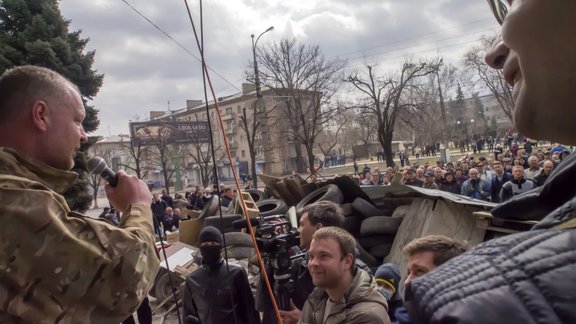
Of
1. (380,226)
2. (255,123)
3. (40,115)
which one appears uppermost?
(255,123)

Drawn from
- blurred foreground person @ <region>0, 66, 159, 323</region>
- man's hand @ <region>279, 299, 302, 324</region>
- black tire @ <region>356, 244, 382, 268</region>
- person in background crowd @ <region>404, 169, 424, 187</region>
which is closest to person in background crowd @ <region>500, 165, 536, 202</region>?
black tire @ <region>356, 244, 382, 268</region>

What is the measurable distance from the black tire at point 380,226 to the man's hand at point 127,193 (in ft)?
22.4

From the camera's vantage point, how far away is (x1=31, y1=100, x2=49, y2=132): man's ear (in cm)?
164

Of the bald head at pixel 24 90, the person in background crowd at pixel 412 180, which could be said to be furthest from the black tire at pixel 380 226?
the bald head at pixel 24 90

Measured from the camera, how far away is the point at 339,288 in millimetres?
2984

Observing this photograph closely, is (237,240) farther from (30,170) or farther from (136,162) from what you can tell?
(30,170)

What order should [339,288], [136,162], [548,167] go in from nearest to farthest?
1. [339,288]
2. [136,162]
3. [548,167]

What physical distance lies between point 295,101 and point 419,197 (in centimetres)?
2574

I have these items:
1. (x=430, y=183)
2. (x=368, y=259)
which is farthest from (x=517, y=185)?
(x=368, y=259)

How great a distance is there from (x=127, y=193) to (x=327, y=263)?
1.64 m

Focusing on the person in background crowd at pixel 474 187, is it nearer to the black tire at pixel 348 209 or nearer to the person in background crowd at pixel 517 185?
the person in background crowd at pixel 517 185

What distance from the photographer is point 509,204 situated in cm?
113

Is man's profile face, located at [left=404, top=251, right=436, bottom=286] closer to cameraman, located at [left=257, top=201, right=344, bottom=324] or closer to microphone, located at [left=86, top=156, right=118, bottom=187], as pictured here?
cameraman, located at [left=257, top=201, right=344, bottom=324]

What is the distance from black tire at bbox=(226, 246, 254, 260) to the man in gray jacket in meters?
5.59
